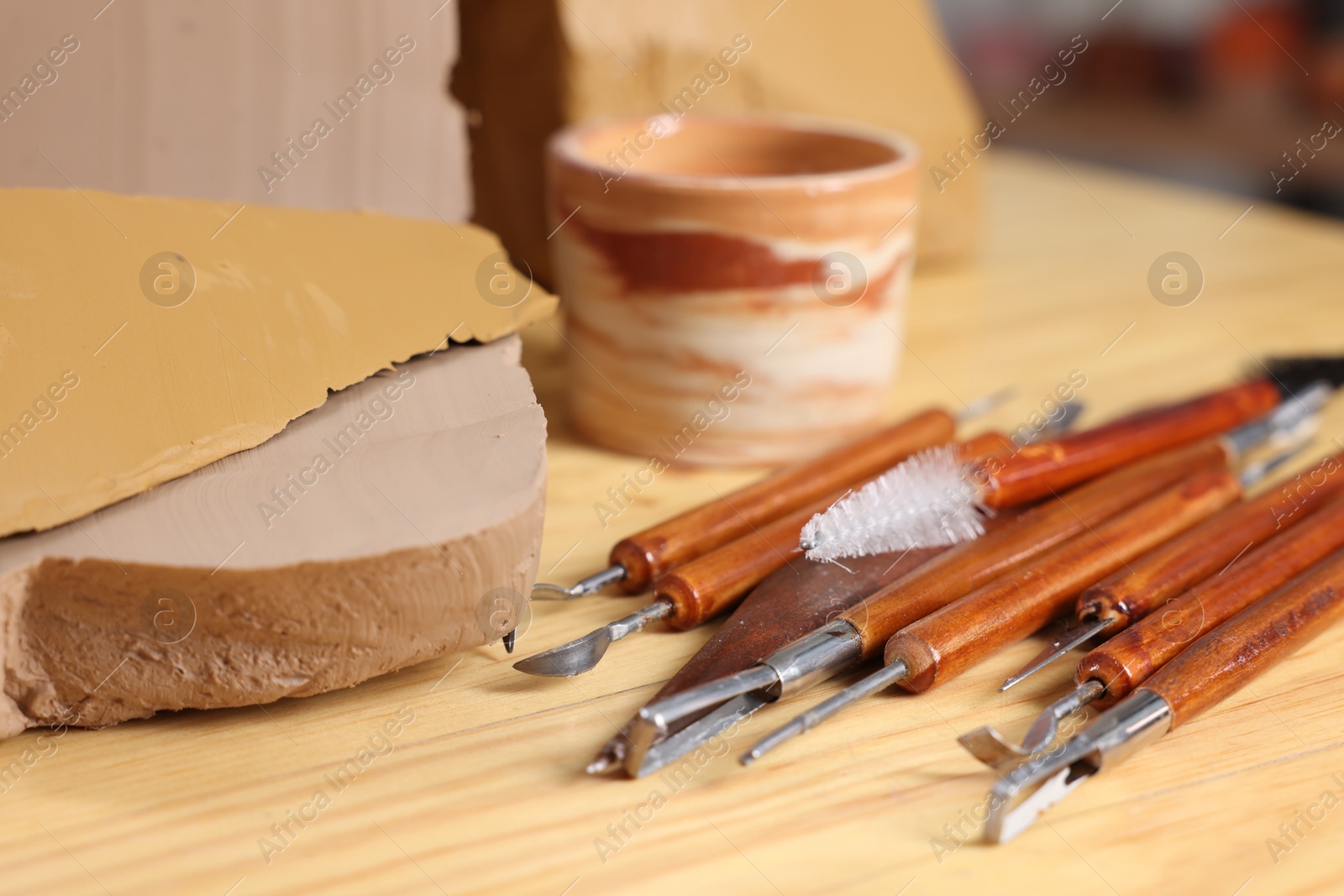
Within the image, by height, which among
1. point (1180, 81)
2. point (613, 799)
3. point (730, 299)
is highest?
point (1180, 81)

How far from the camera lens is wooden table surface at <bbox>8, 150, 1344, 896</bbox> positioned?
356mm

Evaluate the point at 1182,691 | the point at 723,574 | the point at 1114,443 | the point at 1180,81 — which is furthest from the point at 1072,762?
the point at 1180,81

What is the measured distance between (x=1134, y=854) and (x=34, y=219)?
0.47 metres

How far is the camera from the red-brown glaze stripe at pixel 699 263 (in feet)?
1.97

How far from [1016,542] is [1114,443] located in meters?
0.13

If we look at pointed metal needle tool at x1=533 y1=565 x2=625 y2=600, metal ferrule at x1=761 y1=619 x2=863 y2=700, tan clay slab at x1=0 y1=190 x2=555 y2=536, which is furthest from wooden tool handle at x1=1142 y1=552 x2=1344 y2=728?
tan clay slab at x1=0 y1=190 x2=555 y2=536

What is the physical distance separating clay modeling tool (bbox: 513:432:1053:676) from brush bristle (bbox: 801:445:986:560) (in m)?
0.02

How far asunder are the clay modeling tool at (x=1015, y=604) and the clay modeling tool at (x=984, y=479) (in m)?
0.04

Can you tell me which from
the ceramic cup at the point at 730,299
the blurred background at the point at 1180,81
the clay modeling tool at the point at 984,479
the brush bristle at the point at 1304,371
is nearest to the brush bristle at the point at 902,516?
the clay modeling tool at the point at 984,479

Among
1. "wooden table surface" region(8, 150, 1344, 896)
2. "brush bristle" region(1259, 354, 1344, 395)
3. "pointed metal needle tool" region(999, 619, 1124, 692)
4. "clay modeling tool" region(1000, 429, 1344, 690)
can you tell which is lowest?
"wooden table surface" region(8, 150, 1344, 896)

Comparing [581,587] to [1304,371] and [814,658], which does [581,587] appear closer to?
[814,658]

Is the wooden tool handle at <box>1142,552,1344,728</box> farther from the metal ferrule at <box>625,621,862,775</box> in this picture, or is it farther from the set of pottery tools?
the metal ferrule at <box>625,621,862,775</box>

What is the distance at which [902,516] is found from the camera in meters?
0.51

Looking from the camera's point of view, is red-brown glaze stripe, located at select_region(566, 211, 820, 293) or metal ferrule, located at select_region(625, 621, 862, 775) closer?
metal ferrule, located at select_region(625, 621, 862, 775)
